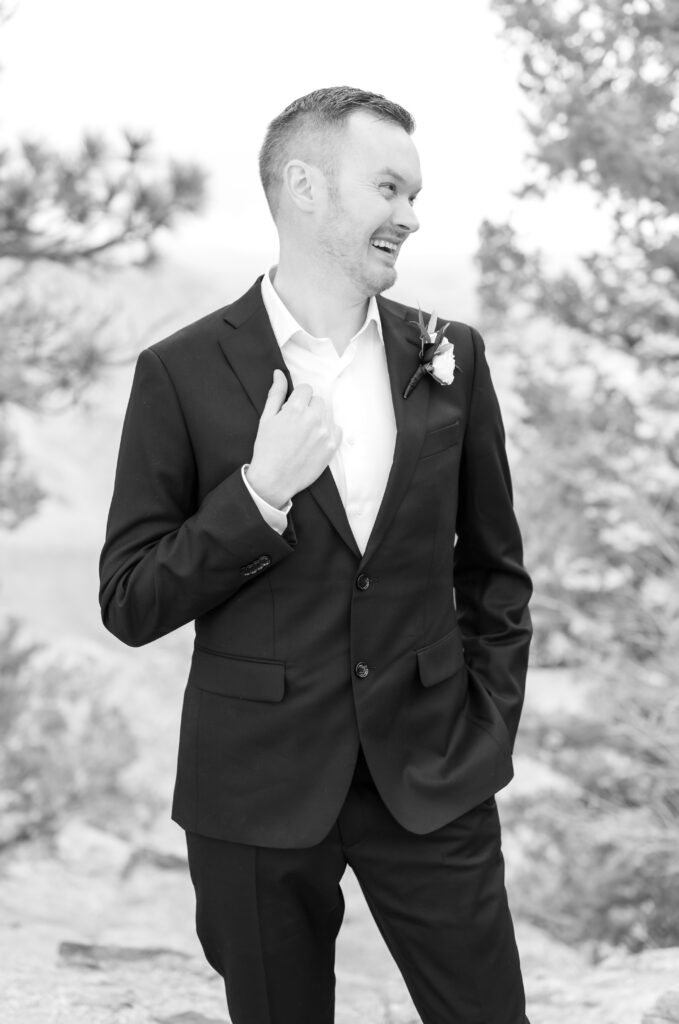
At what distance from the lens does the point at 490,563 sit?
6.30 feet

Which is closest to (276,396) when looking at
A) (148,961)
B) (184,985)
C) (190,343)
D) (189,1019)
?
(190,343)

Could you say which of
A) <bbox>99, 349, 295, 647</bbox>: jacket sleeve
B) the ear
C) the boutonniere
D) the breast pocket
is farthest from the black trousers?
the ear

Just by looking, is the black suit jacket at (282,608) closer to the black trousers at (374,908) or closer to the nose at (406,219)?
the black trousers at (374,908)

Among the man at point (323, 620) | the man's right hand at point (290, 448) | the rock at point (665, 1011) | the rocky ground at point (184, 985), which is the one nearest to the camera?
the man's right hand at point (290, 448)

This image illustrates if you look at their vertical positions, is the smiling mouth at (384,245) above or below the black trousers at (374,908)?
above

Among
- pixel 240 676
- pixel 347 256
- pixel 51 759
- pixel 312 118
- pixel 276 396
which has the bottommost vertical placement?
pixel 240 676

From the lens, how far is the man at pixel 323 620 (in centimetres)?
166

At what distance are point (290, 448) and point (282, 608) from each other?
0.85ft

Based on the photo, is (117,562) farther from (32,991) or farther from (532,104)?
(532,104)

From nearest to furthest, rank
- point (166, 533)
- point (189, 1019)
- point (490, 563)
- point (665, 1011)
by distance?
point (166, 533), point (490, 563), point (665, 1011), point (189, 1019)

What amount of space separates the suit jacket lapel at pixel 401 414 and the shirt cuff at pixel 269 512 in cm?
15

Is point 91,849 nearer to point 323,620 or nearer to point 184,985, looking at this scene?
point 184,985

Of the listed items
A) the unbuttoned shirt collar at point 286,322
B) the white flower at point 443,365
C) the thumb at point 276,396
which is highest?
the unbuttoned shirt collar at point 286,322

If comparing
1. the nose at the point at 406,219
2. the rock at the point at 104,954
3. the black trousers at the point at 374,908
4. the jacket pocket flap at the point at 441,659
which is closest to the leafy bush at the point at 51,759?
the rock at the point at 104,954
